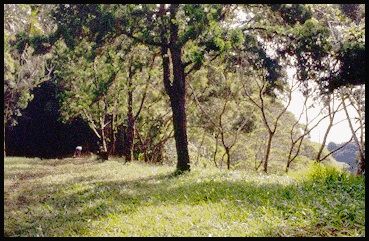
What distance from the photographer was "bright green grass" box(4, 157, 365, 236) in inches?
328

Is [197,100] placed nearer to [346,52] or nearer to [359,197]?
[346,52]

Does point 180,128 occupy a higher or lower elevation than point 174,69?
lower

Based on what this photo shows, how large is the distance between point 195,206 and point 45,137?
3309 cm

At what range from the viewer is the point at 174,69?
18.1 meters

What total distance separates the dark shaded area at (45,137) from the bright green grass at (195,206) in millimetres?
24730

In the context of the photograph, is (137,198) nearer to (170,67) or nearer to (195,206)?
(195,206)

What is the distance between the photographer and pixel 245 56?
22.0m

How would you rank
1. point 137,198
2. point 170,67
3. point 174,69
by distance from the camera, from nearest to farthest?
point 137,198 → point 174,69 → point 170,67

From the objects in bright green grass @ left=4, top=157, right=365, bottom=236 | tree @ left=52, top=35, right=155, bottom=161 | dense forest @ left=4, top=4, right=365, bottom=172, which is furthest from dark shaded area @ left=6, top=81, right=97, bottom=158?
bright green grass @ left=4, top=157, right=365, bottom=236

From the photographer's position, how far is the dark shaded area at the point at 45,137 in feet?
133

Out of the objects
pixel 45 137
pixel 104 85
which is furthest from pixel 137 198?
pixel 45 137

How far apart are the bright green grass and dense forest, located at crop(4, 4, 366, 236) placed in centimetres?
102

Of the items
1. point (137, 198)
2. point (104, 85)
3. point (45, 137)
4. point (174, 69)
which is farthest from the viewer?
point (45, 137)

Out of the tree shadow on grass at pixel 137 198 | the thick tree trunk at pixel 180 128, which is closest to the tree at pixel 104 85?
the thick tree trunk at pixel 180 128
